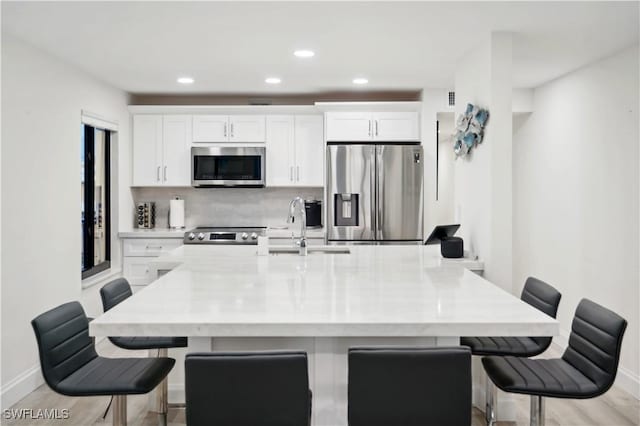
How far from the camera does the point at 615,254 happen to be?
392cm

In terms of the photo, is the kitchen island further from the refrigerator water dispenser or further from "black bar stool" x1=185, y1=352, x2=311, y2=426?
the refrigerator water dispenser

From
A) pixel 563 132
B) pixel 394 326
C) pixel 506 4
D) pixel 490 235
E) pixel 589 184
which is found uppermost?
pixel 506 4

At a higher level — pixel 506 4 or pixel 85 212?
pixel 506 4

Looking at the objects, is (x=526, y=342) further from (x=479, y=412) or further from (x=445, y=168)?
(x=445, y=168)

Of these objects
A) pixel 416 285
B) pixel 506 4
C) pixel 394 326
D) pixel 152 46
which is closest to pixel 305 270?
pixel 416 285

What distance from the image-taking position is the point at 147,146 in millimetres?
5656

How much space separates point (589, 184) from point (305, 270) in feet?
9.03

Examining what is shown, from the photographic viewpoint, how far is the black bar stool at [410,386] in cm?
157

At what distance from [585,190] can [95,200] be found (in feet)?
14.5

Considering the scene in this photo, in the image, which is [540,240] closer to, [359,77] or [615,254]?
[615,254]

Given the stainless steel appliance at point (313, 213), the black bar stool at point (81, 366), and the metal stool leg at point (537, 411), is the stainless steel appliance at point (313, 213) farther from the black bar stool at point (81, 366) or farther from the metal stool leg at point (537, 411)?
the metal stool leg at point (537, 411)

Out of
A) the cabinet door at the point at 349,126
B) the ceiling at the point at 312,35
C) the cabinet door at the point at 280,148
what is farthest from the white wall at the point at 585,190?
the cabinet door at the point at 280,148

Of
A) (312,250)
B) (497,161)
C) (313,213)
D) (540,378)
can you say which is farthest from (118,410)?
(313,213)

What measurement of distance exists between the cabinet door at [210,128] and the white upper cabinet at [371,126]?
3.67 ft
